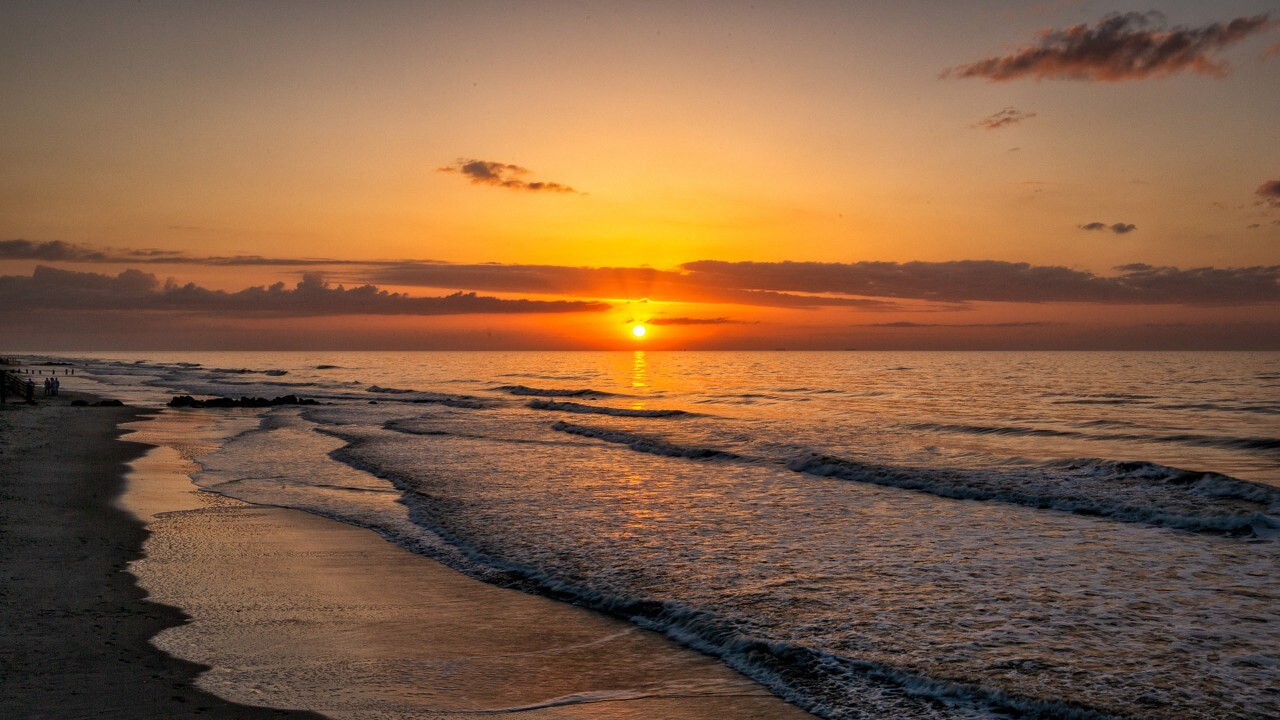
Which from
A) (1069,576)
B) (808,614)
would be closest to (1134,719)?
(808,614)

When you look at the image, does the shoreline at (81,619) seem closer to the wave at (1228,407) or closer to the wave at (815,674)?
→ the wave at (815,674)

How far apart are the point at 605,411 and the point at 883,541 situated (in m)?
40.3

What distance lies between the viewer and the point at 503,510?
17.5 meters

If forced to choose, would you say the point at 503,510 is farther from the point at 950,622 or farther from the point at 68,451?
the point at 68,451

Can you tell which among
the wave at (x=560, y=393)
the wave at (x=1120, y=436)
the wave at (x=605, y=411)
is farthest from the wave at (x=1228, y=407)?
the wave at (x=560, y=393)

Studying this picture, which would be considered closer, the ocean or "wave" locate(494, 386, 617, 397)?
the ocean

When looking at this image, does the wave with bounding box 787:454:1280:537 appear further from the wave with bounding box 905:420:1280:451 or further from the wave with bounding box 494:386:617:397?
the wave with bounding box 494:386:617:397

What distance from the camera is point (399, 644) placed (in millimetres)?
8641

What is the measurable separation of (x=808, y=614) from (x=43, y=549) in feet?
37.7

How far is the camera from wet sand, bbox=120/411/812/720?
7.14m

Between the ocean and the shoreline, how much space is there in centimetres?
375

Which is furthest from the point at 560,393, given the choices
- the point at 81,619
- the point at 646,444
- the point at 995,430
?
the point at 81,619

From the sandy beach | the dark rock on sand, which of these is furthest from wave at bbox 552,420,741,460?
the dark rock on sand

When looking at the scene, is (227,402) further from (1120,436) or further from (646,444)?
(1120,436)
